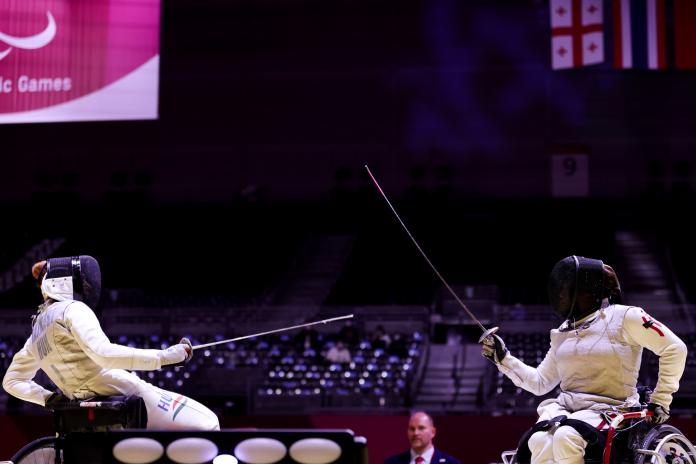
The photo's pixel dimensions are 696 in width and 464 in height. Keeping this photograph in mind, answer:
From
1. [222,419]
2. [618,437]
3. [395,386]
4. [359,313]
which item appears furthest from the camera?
[359,313]

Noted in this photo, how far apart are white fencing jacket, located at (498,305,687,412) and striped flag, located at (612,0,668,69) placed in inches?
216

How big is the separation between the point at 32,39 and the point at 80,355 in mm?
4390

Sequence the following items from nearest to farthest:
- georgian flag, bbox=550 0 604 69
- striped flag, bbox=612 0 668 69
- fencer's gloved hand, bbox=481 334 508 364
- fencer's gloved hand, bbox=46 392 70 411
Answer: fencer's gloved hand, bbox=46 392 70 411
fencer's gloved hand, bbox=481 334 508 364
striped flag, bbox=612 0 668 69
georgian flag, bbox=550 0 604 69

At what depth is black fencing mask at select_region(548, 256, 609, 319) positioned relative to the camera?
4.37 metres

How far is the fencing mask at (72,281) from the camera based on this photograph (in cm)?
432

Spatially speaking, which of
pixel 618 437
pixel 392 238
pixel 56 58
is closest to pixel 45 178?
pixel 392 238

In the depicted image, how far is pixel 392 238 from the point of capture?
42.3 ft

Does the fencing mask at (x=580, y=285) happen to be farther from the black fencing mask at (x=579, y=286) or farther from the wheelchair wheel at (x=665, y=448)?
the wheelchair wheel at (x=665, y=448)

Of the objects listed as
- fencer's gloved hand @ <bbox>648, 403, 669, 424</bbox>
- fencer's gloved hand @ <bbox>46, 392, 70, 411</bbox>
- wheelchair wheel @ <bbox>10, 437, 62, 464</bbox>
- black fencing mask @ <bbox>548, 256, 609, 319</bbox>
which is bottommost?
wheelchair wheel @ <bbox>10, 437, 62, 464</bbox>

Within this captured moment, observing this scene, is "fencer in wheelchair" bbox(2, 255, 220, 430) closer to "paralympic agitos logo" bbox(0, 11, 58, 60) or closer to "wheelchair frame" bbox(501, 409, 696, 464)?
"wheelchair frame" bbox(501, 409, 696, 464)

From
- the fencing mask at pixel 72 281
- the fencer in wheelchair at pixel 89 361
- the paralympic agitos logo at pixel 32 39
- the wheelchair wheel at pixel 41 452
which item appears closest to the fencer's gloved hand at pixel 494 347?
the fencer in wheelchair at pixel 89 361

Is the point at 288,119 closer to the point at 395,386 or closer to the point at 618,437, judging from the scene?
the point at 395,386

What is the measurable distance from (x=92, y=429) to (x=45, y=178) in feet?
31.7

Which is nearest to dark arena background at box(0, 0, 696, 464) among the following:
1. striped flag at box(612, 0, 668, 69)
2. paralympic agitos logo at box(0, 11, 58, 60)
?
striped flag at box(612, 0, 668, 69)
